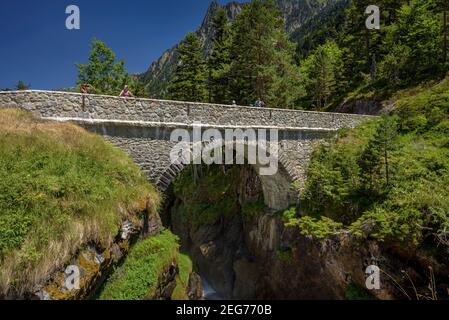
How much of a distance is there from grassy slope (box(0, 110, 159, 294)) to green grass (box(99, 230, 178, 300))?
4.22 ft

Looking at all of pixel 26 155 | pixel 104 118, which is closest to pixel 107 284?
pixel 26 155

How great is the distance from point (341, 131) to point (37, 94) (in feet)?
52.4

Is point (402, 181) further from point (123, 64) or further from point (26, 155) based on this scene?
point (123, 64)

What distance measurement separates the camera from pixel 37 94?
10.0 metres

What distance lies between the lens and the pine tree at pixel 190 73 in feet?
102

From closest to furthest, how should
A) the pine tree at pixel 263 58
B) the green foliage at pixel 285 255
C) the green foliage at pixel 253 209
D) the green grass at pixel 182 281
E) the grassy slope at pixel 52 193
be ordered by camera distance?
the grassy slope at pixel 52 193, the green grass at pixel 182 281, the green foliage at pixel 285 255, the green foliage at pixel 253 209, the pine tree at pixel 263 58

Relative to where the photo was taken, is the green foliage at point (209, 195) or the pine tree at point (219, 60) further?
the pine tree at point (219, 60)

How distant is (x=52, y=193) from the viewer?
722 centimetres

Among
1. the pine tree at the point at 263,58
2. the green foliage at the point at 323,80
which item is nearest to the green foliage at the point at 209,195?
the pine tree at the point at 263,58

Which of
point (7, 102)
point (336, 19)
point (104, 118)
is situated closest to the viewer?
point (7, 102)

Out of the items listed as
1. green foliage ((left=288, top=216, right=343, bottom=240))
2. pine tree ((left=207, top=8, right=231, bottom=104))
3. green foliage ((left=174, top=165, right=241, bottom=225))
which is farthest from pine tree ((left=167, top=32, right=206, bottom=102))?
green foliage ((left=288, top=216, right=343, bottom=240))

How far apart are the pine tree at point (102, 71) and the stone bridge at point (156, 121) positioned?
18.3 meters

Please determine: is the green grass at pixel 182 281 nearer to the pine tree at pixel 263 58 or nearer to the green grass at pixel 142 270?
the green grass at pixel 142 270

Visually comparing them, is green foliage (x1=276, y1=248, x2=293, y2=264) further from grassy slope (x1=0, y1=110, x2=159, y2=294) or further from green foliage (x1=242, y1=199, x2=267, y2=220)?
grassy slope (x1=0, y1=110, x2=159, y2=294)
